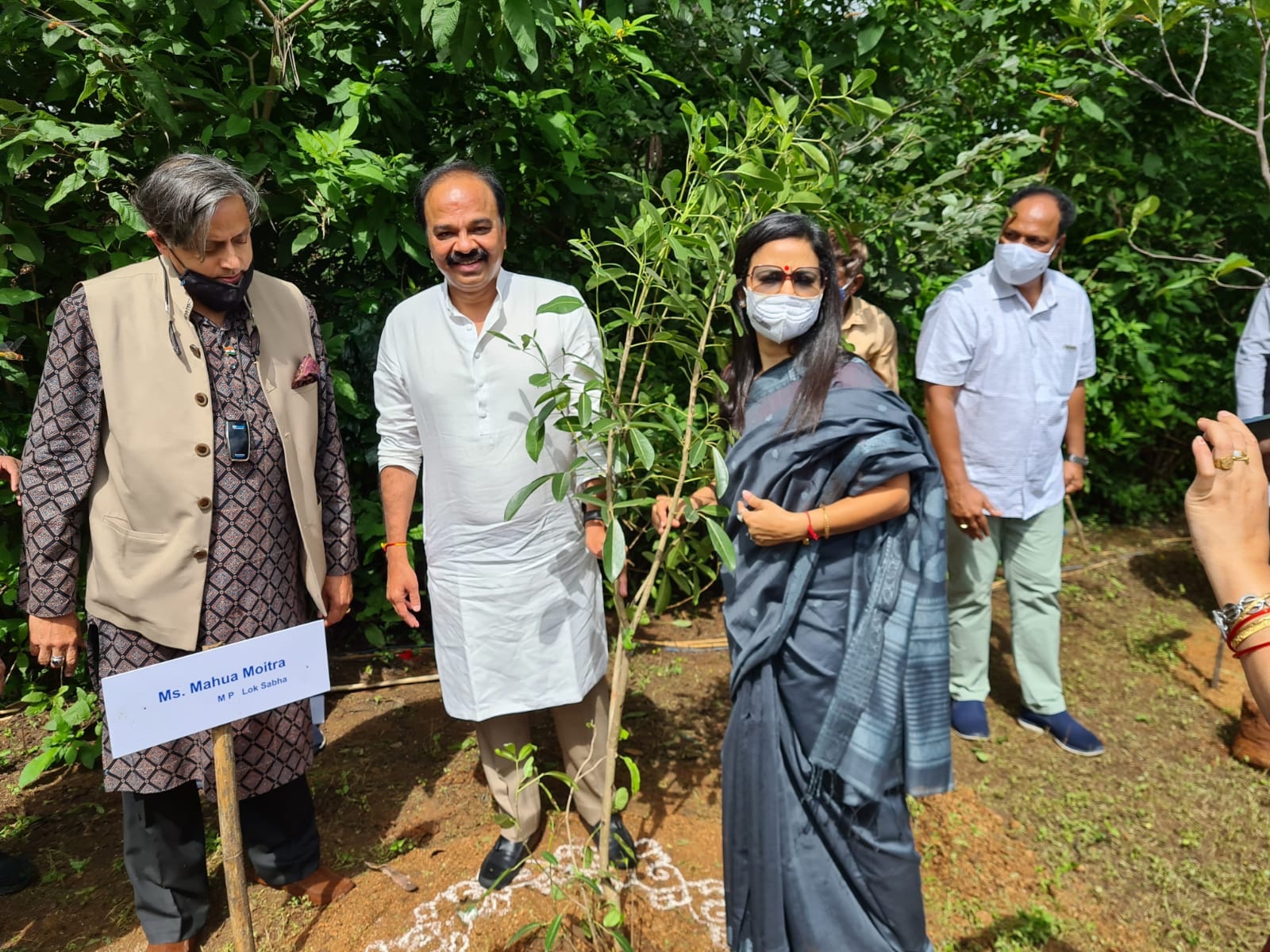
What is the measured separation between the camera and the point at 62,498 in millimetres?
1811

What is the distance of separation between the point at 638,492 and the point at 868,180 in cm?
189

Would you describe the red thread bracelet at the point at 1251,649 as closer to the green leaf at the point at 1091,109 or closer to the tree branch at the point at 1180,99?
the tree branch at the point at 1180,99

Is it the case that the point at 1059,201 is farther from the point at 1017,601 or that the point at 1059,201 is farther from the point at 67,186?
the point at 67,186

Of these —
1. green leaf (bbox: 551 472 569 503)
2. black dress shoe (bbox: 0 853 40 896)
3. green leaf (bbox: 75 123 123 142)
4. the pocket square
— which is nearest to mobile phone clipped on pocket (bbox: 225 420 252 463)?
the pocket square

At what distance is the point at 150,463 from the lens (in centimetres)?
181

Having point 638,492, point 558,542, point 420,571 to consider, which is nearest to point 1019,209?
point 638,492

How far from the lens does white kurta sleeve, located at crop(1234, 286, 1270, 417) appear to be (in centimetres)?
323

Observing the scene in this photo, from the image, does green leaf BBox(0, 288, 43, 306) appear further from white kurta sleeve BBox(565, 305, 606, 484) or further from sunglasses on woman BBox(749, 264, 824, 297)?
sunglasses on woman BBox(749, 264, 824, 297)

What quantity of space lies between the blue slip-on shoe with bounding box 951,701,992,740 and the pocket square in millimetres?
2570

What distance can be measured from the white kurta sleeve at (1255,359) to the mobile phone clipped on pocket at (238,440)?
3.58m

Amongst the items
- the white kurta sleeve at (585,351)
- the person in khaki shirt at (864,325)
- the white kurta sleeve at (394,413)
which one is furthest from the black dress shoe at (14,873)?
the person in khaki shirt at (864,325)

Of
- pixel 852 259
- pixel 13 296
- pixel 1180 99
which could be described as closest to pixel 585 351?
pixel 852 259

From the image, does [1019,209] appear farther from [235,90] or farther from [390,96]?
[235,90]

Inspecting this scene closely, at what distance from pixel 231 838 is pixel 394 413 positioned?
3.50 feet
